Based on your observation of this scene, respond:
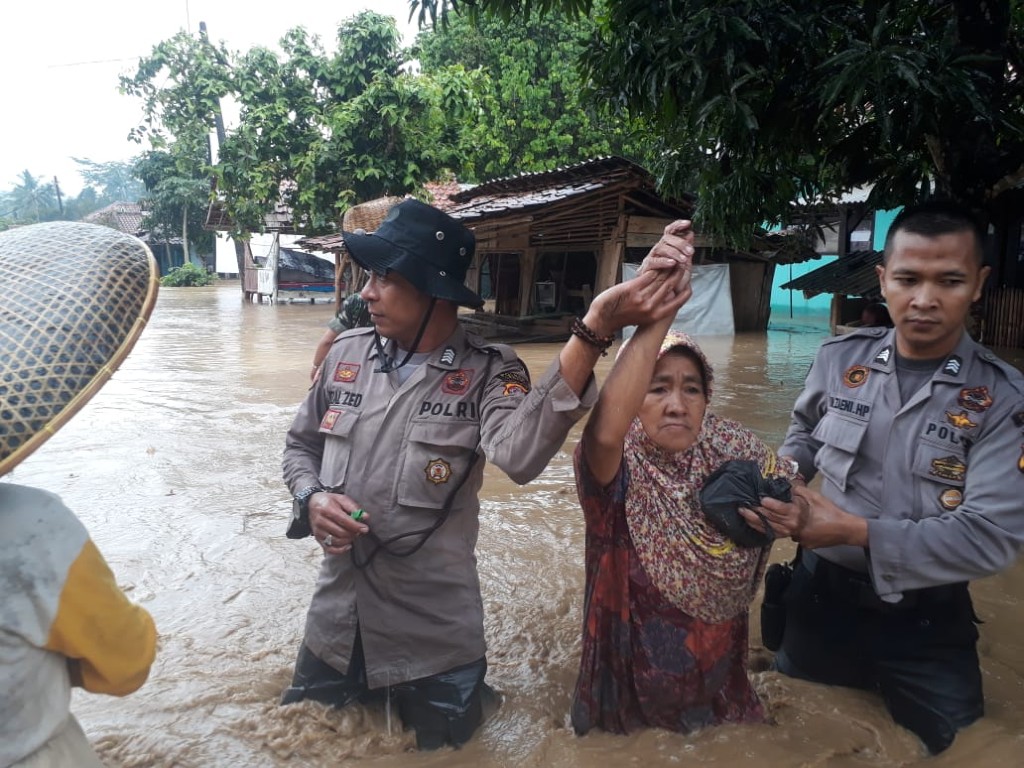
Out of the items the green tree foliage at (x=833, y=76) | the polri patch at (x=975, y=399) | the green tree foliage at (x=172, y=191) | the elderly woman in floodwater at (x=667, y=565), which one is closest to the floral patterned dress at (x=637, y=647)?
the elderly woman in floodwater at (x=667, y=565)


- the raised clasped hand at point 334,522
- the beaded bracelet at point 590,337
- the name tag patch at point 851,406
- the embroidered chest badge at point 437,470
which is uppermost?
the beaded bracelet at point 590,337

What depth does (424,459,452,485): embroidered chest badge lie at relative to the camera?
2.34 meters

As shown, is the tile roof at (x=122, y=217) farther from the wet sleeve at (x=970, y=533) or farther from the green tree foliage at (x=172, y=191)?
the wet sleeve at (x=970, y=533)

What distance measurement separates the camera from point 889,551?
2.17m

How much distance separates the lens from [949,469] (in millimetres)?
2270

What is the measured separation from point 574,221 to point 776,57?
10928 mm

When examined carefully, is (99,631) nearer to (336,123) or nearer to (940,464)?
(940,464)

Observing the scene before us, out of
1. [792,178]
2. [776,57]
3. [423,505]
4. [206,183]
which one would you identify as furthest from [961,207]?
[206,183]

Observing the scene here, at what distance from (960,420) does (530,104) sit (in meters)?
18.1

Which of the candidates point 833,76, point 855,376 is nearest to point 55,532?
point 855,376

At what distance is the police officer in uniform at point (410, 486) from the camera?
231cm

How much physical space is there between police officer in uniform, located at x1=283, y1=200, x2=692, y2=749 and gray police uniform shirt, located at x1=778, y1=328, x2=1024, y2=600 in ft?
3.44

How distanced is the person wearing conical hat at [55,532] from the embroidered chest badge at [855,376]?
2.04m

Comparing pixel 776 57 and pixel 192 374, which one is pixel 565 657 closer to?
pixel 776 57
